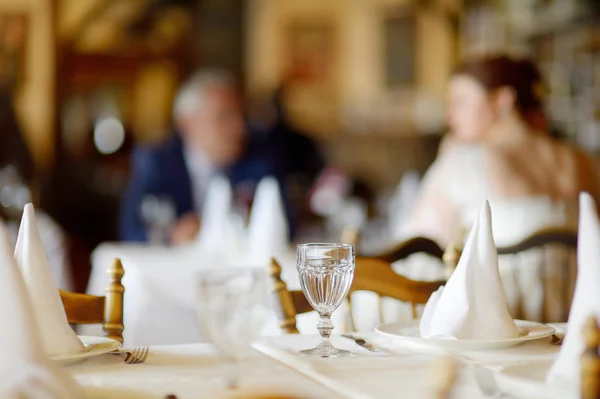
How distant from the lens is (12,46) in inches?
356

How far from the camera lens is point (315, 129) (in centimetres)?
971

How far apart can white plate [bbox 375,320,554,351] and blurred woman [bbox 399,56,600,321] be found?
4.04 feet

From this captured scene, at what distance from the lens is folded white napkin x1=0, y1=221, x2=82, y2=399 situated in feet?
2.88

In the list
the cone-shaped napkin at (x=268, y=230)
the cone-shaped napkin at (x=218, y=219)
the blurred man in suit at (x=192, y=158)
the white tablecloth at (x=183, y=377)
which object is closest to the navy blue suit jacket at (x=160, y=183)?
the blurred man in suit at (x=192, y=158)

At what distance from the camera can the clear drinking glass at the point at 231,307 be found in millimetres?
1108

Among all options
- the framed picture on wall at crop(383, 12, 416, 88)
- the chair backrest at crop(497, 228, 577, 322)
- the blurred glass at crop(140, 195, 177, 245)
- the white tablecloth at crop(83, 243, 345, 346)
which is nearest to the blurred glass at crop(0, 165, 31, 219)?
the blurred glass at crop(140, 195, 177, 245)

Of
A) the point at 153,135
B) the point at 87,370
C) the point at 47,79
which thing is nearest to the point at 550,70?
the point at 153,135

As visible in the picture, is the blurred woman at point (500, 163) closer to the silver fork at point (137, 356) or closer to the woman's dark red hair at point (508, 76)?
the woman's dark red hair at point (508, 76)

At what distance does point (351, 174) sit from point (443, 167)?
626cm

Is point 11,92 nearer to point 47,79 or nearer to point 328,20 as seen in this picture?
point 47,79

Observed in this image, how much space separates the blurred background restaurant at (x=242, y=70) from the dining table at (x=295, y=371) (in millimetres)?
7454

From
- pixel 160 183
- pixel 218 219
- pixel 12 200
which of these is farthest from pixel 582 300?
pixel 12 200

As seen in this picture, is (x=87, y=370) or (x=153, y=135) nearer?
(x=87, y=370)

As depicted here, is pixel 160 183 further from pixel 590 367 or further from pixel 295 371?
pixel 590 367
